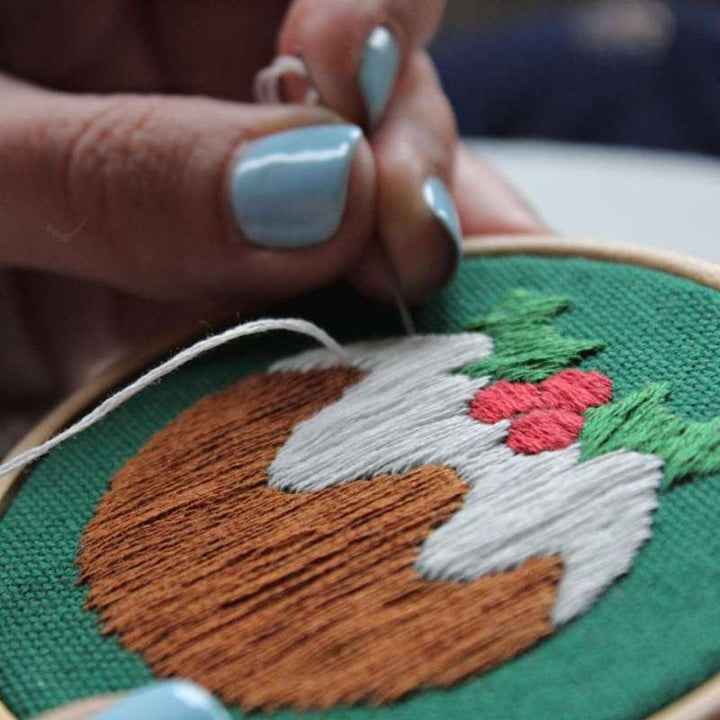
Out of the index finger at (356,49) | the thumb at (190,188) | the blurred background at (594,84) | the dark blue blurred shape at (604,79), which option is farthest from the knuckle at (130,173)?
the dark blue blurred shape at (604,79)

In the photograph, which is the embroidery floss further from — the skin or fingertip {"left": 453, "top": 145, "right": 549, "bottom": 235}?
fingertip {"left": 453, "top": 145, "right": 549, "bottom": 235}

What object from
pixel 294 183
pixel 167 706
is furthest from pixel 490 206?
pixel 167 706

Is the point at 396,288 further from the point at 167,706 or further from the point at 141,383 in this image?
the point at 167,706

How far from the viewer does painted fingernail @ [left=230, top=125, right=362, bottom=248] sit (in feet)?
2.05

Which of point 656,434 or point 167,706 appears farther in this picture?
point 656,434

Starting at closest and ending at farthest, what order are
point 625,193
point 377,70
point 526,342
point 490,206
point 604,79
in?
point 526,342 < point 377,70 < point 490,206 < point 625,193 < point 604,79

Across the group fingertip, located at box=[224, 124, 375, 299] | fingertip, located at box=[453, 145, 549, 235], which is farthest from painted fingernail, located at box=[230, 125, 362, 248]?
fingertip, located at box=[453, 145, 549, 235]

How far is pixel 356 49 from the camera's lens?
2.33 ft

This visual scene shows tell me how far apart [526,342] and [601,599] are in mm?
181

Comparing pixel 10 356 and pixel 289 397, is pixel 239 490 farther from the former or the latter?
pixel 10 356

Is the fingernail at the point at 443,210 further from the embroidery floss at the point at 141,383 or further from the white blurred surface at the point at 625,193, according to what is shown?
the white blurred surface at the point at 625,193

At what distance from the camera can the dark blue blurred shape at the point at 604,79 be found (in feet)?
4.98

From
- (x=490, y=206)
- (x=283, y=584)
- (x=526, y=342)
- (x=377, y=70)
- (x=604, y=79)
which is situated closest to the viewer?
(x=283, y=584)

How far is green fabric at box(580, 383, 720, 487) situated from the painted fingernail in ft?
0.64
